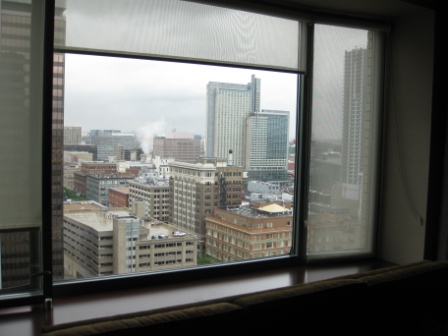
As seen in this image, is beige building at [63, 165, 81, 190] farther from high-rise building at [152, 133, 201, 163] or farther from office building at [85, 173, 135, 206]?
high-rise building at [152, 133, 201, 163]

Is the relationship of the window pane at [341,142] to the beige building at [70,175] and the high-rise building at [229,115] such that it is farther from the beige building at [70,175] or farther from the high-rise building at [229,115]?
the beige building at [70,175]

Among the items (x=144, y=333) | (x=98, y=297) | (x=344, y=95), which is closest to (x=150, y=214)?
(x=98, y=297)

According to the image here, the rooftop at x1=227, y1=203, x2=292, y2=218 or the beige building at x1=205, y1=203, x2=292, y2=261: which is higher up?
the rooftop at x1=227, y1=203, x2=292, y2=218

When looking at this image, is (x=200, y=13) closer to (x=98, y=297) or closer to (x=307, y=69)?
(x=307, y=69)

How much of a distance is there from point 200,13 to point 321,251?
1.83 meters

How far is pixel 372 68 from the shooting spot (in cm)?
358

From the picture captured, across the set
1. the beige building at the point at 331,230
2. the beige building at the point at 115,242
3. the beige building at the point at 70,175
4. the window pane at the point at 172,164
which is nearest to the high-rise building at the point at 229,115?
the window pane at the point at 172,164

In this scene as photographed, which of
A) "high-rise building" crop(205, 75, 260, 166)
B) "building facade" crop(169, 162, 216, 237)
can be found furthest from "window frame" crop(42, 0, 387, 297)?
"building facade" crop(169, 162, 216, 237)

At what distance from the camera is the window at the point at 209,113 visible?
2.53 metres

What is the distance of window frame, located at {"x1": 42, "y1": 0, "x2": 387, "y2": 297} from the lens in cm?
234

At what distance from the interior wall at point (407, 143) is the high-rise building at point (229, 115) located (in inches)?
46.1

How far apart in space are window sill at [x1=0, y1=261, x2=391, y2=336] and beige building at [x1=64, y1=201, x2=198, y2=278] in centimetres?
15

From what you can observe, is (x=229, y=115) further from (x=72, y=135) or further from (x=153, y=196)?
(x=72, y=135)

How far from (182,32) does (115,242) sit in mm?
1266
